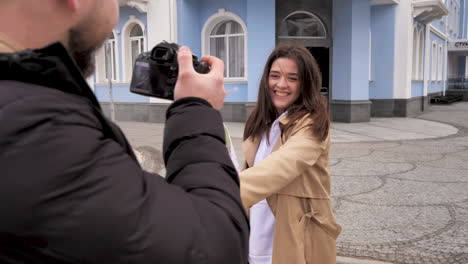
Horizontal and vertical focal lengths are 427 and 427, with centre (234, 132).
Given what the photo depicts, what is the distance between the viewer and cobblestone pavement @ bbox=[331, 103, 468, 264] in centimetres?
381

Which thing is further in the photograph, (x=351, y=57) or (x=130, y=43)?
(x=130, y=43)

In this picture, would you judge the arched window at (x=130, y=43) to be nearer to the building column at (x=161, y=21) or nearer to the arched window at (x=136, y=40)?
the arched window at (x=136, y=40)

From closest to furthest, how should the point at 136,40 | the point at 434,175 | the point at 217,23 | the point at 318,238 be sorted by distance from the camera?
the point at 318,238 < the point at 434,175 < the point at 217,23 < the point at 136,40

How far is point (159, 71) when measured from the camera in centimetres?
108

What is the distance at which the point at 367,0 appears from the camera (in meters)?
14.7

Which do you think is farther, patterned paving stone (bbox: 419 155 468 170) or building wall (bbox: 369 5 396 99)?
building wall (bbox: 369 5 396 99)

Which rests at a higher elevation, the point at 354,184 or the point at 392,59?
the point at 392,59

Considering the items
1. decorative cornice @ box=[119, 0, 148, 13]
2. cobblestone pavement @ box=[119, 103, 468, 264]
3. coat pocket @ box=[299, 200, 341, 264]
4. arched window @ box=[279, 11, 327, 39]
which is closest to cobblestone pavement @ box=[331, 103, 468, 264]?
cobblestone pavement @ box=[119, 103, 468, 264]

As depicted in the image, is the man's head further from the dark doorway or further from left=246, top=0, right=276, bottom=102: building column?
the dark doorway

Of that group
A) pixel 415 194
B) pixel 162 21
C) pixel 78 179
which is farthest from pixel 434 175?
pixel 162 21

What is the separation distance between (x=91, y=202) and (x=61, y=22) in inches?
13.1

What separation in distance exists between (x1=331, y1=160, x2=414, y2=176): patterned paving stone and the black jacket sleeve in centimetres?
636

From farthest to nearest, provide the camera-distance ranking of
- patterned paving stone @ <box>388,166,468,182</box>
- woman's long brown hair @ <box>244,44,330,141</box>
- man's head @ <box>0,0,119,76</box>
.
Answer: patterned paving stone @ <box>388,166,468,182</box>, woman's long brown hair @ <box>244,44,330,141</box>, man's head @ <box>0,0,119,76</box>

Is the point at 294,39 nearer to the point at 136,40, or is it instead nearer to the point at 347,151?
the point at 136,40
